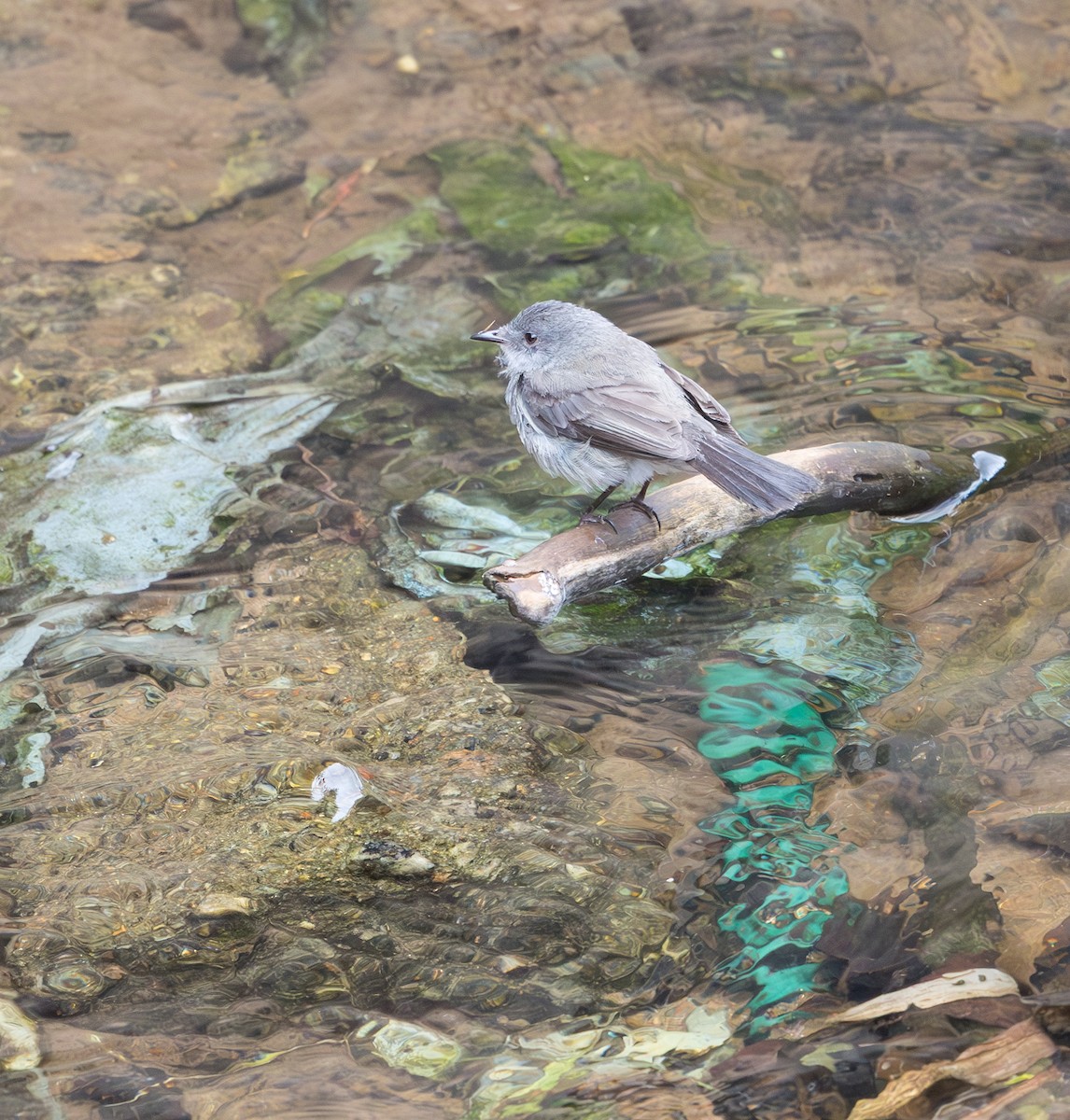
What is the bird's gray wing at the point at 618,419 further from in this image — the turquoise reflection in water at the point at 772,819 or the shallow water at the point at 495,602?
the turquoise reflection in water at the point at 772,819

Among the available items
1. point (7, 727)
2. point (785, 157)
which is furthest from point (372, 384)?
point (785, 157)

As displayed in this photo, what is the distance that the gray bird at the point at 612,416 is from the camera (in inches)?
168

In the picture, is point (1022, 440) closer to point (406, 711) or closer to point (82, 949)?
point (406, 711)

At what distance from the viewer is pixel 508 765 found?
4254 mm

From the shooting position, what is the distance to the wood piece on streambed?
4.05 metres

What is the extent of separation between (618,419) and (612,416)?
4cm

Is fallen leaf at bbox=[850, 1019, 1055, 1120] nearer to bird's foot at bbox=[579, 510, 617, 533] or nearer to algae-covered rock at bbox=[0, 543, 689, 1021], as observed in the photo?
algae-covered rock at bbox=[0, 543, 689, 1021]

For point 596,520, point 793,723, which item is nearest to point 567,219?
point 596,520

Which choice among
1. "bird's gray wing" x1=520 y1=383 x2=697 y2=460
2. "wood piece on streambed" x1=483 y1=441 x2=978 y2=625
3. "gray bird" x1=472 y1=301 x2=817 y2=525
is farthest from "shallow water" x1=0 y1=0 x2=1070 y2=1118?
"bird's gray wing" x1=520 y1=383 x2=697 y2=460

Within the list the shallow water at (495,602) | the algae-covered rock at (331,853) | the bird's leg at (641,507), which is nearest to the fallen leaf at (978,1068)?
the shallow water at (495,602)

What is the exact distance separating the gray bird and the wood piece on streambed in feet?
0.49

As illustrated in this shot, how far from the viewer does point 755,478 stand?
4.19 m

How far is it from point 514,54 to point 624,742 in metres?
6.44

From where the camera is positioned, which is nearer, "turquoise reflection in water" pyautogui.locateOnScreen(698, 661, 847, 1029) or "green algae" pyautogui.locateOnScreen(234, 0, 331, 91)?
"turquoise reflection in water" pyautogui.locateOnScreen(698, 661, 847, 1029)
